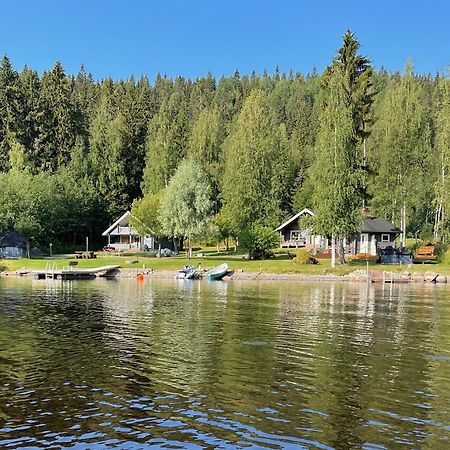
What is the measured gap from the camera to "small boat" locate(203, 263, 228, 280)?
6465 cm

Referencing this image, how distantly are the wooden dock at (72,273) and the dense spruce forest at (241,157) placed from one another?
19.9 metres

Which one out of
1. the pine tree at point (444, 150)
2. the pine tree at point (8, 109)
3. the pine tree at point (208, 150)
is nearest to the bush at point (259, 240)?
the pine tree at point (444, 150)

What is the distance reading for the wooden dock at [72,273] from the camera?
6575 cm

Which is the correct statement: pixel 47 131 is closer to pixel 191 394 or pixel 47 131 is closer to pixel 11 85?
pixel 11 85

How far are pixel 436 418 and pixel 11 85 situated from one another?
386ft

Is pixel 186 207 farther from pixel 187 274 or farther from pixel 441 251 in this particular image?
pixel 441 251

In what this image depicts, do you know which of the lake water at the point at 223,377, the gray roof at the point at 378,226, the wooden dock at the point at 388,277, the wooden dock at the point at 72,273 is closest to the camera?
the lake water at the point at 223,377

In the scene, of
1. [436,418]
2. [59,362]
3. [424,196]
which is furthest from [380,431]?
[424,196]

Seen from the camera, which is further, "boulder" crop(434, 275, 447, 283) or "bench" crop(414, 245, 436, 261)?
"bench" crop(414, 245, 436, 261)

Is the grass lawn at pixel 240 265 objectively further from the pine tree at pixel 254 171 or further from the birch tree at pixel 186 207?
the pine tree at pixel 254 171

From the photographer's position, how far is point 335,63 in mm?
73875

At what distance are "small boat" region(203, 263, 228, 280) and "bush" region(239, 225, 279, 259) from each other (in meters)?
9.18

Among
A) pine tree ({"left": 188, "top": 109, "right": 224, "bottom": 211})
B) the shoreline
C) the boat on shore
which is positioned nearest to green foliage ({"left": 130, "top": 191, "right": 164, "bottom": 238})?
pine tree ({"left": 188, "top": 109, "right": 224, "bottom": 211})

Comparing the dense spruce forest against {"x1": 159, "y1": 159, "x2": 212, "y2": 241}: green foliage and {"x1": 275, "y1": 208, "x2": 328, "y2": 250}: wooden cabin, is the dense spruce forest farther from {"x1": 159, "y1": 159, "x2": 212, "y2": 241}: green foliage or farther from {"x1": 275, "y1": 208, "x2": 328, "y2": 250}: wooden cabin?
{"x1": 159, "y1": 159, "x2": 212, "y2": 241}: green foliage
